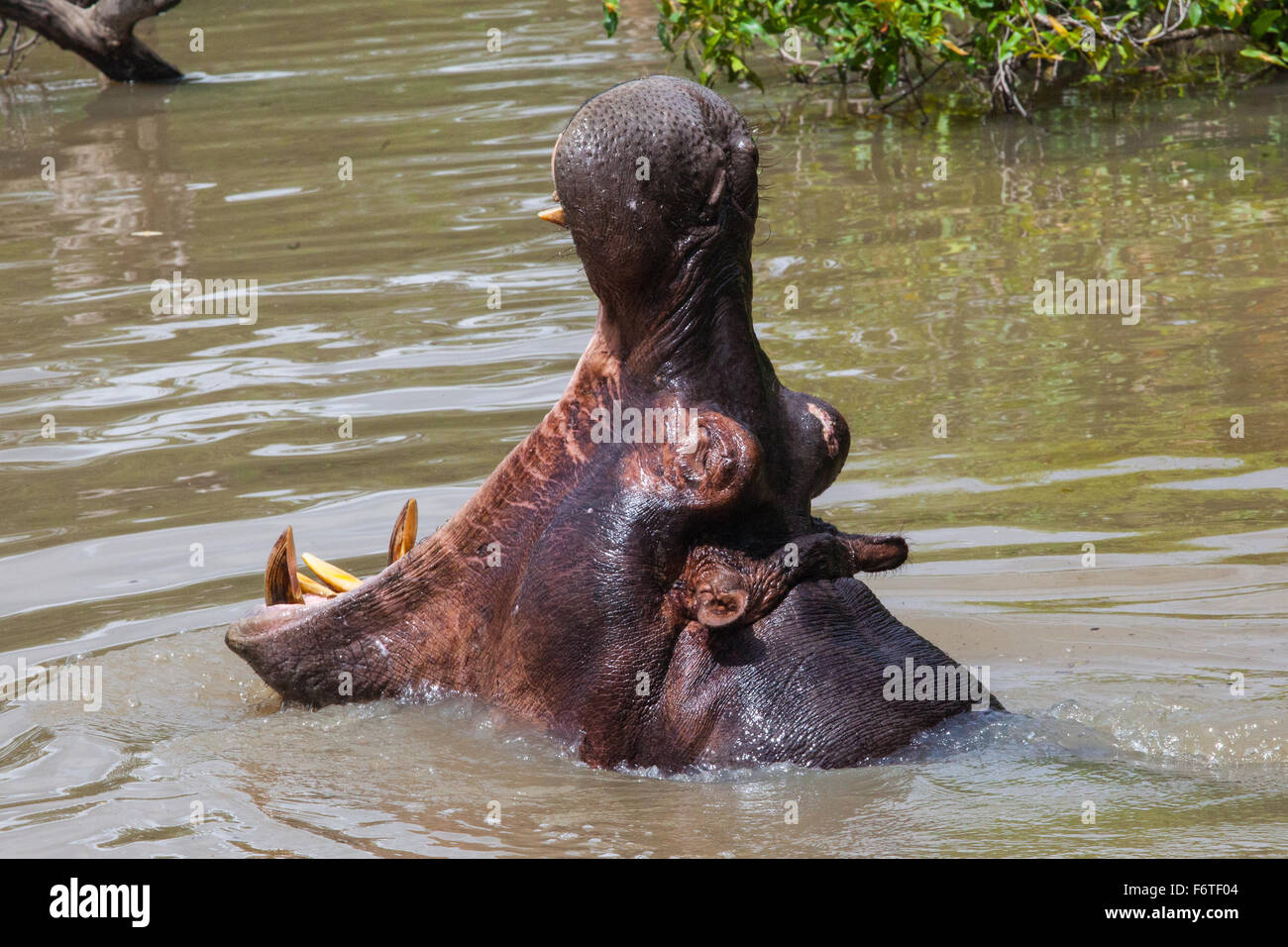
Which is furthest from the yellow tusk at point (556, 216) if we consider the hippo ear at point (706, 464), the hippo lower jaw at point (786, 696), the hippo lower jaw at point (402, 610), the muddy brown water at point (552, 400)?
the muddy brown water at point (552, 400)

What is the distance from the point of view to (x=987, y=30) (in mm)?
11844

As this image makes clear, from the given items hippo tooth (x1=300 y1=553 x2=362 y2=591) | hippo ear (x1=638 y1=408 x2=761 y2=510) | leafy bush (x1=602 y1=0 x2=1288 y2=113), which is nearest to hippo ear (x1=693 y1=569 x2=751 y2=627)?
hippo ear (x1=638 y1=408 x2=761 y2=510)

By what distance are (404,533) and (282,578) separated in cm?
27

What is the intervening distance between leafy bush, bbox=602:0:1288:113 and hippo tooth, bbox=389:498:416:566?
783cm

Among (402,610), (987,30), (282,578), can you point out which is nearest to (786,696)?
(402,610)

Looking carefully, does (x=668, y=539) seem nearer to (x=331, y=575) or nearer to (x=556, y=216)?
(x=556, y=216)

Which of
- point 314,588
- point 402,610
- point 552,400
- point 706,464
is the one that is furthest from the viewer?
point 552,400

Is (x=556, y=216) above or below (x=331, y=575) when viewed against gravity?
above

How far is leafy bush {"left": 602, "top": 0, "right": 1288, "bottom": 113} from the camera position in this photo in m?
10.8

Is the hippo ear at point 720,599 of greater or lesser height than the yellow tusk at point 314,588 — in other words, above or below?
above

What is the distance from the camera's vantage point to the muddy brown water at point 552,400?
330 cm

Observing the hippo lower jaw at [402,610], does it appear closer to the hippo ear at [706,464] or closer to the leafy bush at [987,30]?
the hippo ear at [706,464]

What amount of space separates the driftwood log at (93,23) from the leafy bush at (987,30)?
573 centimetres

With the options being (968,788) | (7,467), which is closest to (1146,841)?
(968,788)
